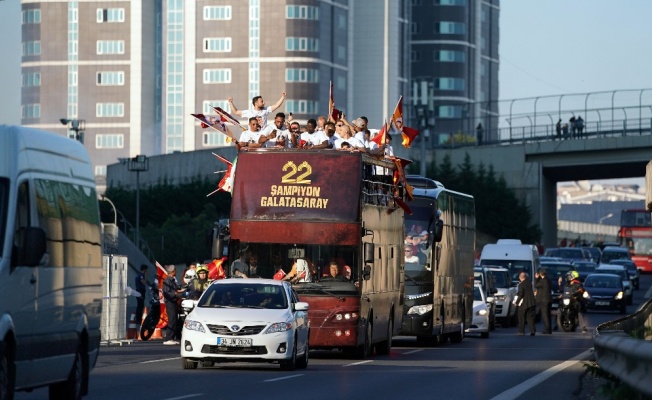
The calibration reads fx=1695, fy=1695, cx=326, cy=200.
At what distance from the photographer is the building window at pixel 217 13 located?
14588cm

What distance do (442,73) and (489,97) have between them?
10488 millimetres

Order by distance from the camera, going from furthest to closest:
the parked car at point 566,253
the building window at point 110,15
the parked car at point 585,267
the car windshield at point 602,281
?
the building window at point 110,15 < the parked car at point 566,253 < the parked car at point 585,267 < the car windshield at point 602,281

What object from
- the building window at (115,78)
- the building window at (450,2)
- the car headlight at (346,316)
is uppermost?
the building window at (450,2)

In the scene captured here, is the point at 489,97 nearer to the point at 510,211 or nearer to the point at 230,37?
the point at 230,37

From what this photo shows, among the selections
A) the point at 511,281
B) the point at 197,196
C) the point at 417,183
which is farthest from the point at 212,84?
the point at 417,183

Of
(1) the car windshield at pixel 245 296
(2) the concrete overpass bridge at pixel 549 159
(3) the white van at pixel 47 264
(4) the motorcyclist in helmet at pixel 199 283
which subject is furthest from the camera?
(2) the concrete overpass bridge at pixel 549 159

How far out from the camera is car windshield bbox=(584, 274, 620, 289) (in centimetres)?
6391

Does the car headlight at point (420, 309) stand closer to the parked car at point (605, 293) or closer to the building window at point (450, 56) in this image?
the parked car at point (605, 293)

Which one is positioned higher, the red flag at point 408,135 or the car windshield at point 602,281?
the red flag at point 408,135

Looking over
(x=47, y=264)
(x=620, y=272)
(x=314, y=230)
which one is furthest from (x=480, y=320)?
(x=47, y=264)

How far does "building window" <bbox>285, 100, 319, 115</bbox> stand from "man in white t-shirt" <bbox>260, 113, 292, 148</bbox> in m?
119

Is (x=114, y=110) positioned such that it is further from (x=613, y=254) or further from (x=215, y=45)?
(x=613, y=254)

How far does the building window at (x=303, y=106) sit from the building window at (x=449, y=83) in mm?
32162

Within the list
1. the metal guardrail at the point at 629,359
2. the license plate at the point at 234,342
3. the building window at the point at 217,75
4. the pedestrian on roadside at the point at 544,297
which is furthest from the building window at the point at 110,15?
the metal guardrail at the point at 629,359
